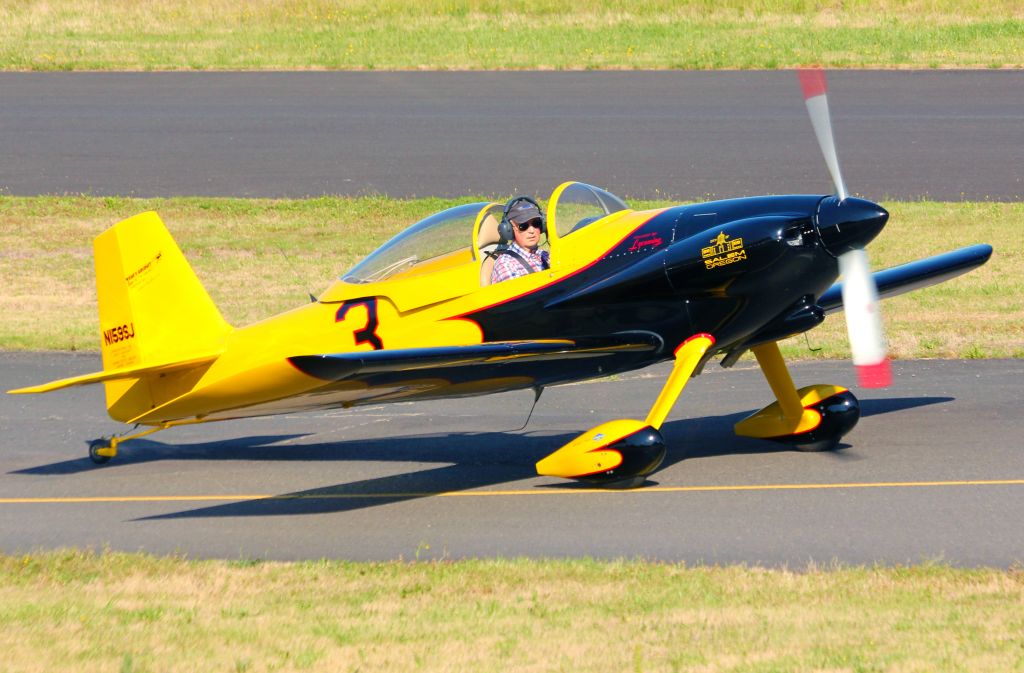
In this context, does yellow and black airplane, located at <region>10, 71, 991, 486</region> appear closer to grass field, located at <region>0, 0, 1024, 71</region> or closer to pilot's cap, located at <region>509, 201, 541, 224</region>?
pilot's cap, located at <region>509, 201, 541, 224</region>

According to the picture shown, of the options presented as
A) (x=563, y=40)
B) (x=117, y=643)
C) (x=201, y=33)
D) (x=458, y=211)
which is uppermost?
(x=201, y=33)

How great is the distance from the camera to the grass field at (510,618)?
19.5 feet

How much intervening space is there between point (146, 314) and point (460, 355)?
3140 millimetres

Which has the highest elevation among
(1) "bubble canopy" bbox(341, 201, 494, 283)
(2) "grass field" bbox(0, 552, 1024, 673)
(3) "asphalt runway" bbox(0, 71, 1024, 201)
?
(3) "asphalt runway" bbox(0, 71, 1024, 201)

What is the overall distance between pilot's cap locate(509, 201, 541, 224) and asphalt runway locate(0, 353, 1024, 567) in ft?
6.71

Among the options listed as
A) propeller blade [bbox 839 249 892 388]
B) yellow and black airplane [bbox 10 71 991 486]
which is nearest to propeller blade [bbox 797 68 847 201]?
yellow and black airplane [bbox 10 71 991 486]

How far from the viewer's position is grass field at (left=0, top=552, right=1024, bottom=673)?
593 cm

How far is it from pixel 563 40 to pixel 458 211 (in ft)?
84.0

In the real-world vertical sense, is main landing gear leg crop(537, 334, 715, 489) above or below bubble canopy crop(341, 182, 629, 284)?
below

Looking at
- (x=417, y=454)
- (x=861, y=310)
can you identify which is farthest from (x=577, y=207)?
(x=417, y=454)

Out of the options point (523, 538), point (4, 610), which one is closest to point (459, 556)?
point (523, 538)

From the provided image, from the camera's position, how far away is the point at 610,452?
9070mm

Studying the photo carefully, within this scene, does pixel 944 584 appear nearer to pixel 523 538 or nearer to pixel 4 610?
pixel 523 538

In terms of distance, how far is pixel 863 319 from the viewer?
9195 millimetres
